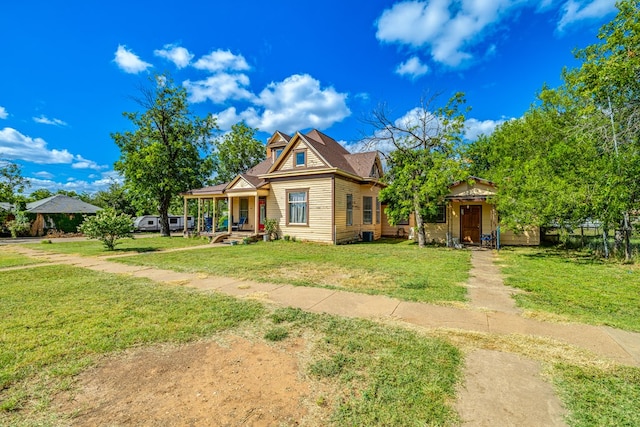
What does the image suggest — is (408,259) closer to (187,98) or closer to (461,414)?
(461,414)

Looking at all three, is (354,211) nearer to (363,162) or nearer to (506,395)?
(363,162)

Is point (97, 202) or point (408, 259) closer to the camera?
point (408, 259)

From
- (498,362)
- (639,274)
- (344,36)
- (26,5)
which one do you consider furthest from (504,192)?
(26,5)

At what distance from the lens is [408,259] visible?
10266mm

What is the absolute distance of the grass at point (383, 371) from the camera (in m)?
2.22

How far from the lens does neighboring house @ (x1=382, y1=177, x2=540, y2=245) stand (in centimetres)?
1456

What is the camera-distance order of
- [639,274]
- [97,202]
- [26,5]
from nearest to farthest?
[639,274] < [26,5] < [97,202]

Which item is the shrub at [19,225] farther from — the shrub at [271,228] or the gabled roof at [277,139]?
the shrub at [271,228]

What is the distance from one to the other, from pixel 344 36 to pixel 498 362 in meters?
15.7

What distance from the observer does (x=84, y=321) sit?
166 inches

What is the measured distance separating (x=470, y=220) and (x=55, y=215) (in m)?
35.8

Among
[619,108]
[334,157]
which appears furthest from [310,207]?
[619,108]

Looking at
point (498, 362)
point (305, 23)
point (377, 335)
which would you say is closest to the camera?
point (498, 362)

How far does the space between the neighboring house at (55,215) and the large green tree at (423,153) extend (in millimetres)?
29191
